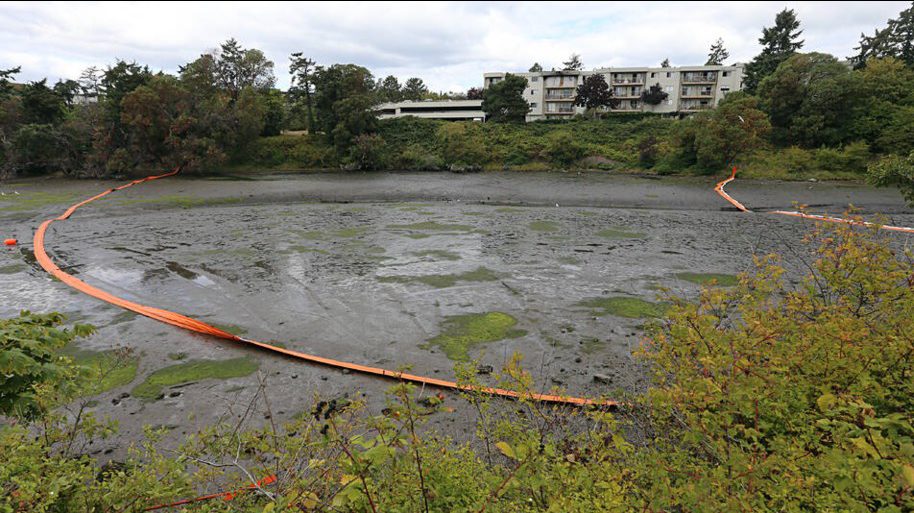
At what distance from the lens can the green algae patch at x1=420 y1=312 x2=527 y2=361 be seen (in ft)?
28.7

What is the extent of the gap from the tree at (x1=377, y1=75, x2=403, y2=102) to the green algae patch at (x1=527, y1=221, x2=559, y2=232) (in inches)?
2817

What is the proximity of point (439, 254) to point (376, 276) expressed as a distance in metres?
2.87

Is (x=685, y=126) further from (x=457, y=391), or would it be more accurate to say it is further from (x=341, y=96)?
(x=457, y=391)

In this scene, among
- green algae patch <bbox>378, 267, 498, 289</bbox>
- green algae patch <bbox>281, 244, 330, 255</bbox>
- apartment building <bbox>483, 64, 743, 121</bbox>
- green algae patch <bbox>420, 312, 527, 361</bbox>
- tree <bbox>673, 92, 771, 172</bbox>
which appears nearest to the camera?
green algae patch <bbox>420, 312, 527, 361</bbox>

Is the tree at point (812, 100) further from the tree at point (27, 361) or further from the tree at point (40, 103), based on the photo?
the tree at point (40, 103)

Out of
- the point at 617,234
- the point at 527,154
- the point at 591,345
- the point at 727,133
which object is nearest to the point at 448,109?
the point at 527,154

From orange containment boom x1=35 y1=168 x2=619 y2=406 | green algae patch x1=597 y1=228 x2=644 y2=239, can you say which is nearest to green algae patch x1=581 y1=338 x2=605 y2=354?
orange containment boom x1=35 y1=168 x2=619 y2=406

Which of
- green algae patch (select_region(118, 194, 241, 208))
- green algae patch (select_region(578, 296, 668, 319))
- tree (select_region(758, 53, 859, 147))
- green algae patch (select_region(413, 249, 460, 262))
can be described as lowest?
green algae patch (select_region(578, 296, 668, 319))

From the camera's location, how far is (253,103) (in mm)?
43156

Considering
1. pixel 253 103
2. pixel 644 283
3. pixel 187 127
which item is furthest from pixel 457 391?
pixel 253 103

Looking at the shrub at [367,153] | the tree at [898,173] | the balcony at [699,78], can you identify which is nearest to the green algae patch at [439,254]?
the tree at [898,173]

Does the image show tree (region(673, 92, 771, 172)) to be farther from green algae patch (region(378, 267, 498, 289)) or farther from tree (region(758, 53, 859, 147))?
green algae patch (region(378, 267, 498, 289))

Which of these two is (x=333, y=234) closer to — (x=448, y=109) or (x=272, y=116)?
(x=272, y=116)

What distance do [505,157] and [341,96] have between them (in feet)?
58.6
